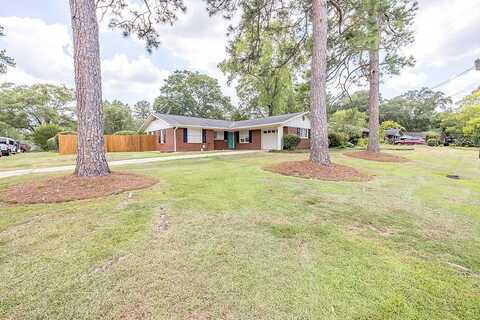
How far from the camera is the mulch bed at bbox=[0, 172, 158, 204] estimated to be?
4.34 m

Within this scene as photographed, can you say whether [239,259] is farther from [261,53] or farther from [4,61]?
[4,61]

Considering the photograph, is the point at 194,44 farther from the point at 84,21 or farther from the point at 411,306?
the point at 411,306

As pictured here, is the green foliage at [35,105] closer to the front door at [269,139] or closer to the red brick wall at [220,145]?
the red brick wall at [220,145]

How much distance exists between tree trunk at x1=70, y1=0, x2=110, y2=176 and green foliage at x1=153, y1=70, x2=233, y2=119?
105 ft

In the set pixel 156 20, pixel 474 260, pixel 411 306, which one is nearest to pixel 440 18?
pixel 156 20

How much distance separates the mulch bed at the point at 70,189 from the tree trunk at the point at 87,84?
37 centimetres

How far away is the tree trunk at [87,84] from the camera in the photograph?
5238mm

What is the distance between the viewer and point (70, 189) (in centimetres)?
474

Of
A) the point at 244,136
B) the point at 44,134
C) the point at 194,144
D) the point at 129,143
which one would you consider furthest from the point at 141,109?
the point at 244,136

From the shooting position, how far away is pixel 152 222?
3273mm

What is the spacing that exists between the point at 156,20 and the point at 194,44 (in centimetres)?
1110

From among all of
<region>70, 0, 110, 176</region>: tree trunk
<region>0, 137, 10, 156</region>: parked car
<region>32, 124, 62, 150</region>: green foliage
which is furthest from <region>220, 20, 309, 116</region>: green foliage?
<region>32, 124, 62, 150</region>: green foliage

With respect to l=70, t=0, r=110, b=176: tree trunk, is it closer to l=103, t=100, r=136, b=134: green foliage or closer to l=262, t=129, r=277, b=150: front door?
l=262, t=129, r=277, b=150: front door

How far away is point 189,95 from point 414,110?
146 feet
